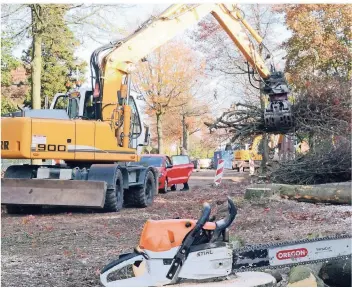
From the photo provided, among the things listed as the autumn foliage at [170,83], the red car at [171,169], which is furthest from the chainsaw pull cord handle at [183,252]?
the autumn foliage at [170,83]

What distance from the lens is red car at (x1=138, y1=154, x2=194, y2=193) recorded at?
12688 mm

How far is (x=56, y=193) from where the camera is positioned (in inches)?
314

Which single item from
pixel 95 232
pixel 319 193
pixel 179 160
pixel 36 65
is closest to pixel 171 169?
pixel 179 160

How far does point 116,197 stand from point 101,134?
97 centimetres

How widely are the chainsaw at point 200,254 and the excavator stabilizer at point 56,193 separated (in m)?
4.13

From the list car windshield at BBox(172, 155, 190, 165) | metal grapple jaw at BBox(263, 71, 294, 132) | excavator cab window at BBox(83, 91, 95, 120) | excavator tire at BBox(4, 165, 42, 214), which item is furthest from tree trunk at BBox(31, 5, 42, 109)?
metal grapple jaw at BBox(263, 71, 294, 132)

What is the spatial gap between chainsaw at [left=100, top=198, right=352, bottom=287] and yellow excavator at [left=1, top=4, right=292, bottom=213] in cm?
423

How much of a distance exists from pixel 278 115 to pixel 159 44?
95.7 inches

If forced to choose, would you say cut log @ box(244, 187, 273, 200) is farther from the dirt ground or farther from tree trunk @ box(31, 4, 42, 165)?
tree trunk @ box(31, 4, 42, 165)

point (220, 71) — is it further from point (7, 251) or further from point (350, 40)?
point (7, 251)

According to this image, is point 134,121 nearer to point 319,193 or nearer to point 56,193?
point 56,193

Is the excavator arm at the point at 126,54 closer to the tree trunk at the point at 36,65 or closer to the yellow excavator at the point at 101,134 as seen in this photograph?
the yellow excavator at the point at 101,134

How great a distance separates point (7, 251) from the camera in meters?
5.49

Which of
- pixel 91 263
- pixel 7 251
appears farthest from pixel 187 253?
pixel 7 251
